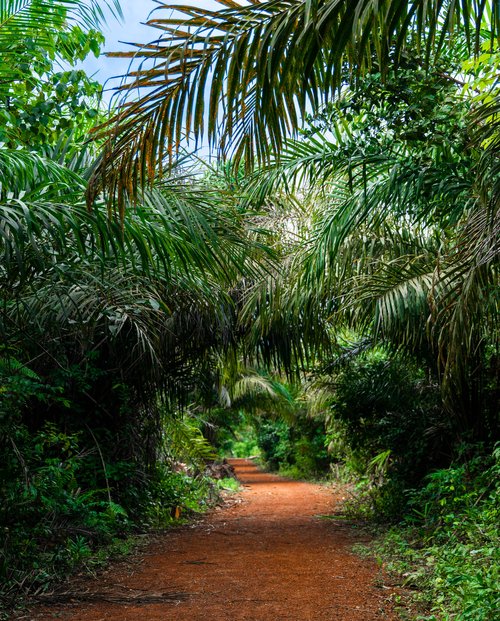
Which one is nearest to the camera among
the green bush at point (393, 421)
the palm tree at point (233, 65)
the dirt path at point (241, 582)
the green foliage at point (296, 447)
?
the palm tree at point (233, 65)

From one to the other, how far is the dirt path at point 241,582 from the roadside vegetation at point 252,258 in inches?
17.8

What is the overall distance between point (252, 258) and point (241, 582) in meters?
3.06

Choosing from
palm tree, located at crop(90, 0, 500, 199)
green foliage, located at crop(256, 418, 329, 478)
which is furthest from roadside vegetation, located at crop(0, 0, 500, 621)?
green foliage, located at crop(256, 418, 329, 478)

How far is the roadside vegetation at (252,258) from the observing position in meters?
3.24

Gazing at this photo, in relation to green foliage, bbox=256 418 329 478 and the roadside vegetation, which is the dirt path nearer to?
the roadside vegetation

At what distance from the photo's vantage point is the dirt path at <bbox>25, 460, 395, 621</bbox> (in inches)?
196

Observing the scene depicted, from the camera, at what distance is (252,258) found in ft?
22.7

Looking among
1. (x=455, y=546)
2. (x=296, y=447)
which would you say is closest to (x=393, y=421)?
(x=455, y=546)

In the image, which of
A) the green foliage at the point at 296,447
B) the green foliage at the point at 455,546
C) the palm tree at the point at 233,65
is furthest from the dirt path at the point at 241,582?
the green foliage at the point at 296,447

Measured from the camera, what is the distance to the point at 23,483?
213 inches

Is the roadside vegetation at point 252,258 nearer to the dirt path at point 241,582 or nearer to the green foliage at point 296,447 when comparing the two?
the dirt path at point 241,582

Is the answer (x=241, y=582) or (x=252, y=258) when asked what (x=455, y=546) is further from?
(x=252, y=258)

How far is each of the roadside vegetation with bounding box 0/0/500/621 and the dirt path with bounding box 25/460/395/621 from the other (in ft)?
1.48

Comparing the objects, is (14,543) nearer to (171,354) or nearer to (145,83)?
(145,83)
